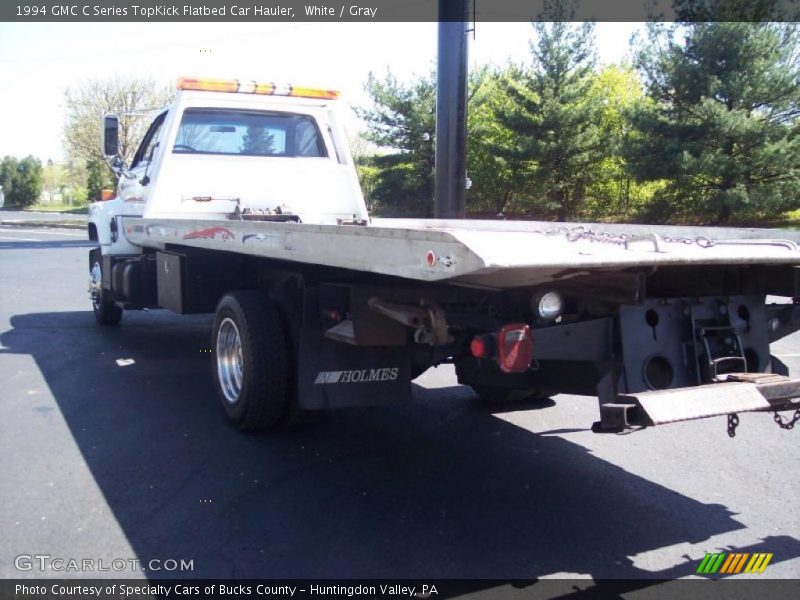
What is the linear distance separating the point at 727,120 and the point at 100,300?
18260mm

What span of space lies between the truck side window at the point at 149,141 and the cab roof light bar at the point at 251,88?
529 millimetres

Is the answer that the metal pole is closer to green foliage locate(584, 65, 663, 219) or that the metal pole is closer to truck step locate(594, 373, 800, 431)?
truck step locate(594, 373, 800, 431)

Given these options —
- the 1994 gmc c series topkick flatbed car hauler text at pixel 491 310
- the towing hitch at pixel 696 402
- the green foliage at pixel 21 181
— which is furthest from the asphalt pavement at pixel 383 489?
the green foliage at pixel 21 181

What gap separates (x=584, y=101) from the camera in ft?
88.1

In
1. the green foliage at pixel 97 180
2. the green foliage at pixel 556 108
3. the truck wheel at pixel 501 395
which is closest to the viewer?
the truck wheel at pixel 501 395

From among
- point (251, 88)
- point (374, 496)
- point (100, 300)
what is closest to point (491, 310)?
point (374, 496)

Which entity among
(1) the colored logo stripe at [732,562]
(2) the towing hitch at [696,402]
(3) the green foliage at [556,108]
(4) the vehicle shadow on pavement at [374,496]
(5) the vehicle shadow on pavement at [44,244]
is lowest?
(1) the colored logo stripe at [732,562]

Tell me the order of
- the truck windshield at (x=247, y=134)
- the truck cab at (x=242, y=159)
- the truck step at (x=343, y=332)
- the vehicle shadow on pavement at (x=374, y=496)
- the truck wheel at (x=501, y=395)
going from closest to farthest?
1. the vehicle shadow on pavement at (x=374, y=496)
2. the truck step at (x=343, y=332)
3. the truck wheel at (x=501, y=395)
4. the truck cab at (x=242, y=159)
5. the truck windshield at (x=247, y=134)

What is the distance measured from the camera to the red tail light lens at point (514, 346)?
335 centimetres

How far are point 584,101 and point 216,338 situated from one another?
23.8m

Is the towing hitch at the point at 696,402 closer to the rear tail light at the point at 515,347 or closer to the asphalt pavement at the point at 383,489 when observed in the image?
the rear tail light at the point at 515,347

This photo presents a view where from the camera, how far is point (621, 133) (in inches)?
1072

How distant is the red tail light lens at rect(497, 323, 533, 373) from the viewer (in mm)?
3346

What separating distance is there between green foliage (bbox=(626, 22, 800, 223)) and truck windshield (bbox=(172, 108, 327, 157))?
16594 mm
